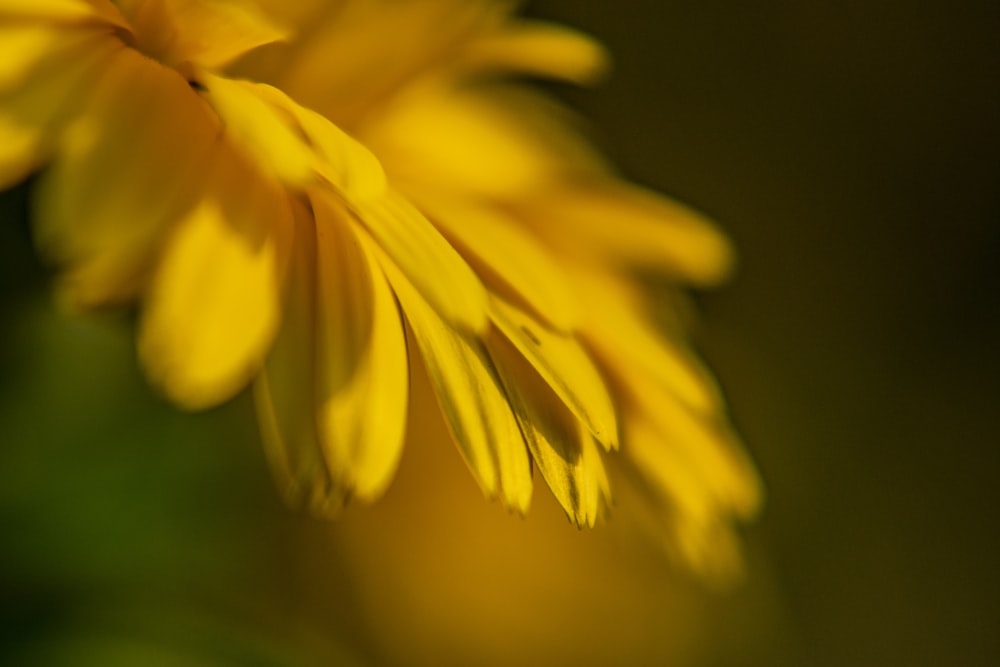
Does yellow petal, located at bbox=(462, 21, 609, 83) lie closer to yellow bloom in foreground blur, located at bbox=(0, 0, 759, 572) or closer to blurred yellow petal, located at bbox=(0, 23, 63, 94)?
yellow bloom in foreground blur, located at bbox=(0, 0, 759, 572)

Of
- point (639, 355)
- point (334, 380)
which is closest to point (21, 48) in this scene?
point (334, 380)

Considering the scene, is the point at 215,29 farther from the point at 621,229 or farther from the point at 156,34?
the point at 621,229

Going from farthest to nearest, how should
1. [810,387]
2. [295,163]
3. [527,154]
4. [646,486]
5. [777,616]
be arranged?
[810,387]
[777,616]
[527,154]
[646,486]
[295,163]

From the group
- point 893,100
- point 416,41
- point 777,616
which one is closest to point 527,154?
point 416,41

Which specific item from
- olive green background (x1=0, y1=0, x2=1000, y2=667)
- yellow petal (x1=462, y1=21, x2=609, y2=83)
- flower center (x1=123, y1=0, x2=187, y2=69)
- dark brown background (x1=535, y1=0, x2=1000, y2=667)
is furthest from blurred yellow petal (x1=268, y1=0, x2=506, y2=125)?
dark brown background (x1=535, y1=0, x2=1000, y2=667)

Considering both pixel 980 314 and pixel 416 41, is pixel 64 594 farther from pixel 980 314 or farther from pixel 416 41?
pixel 980 314
